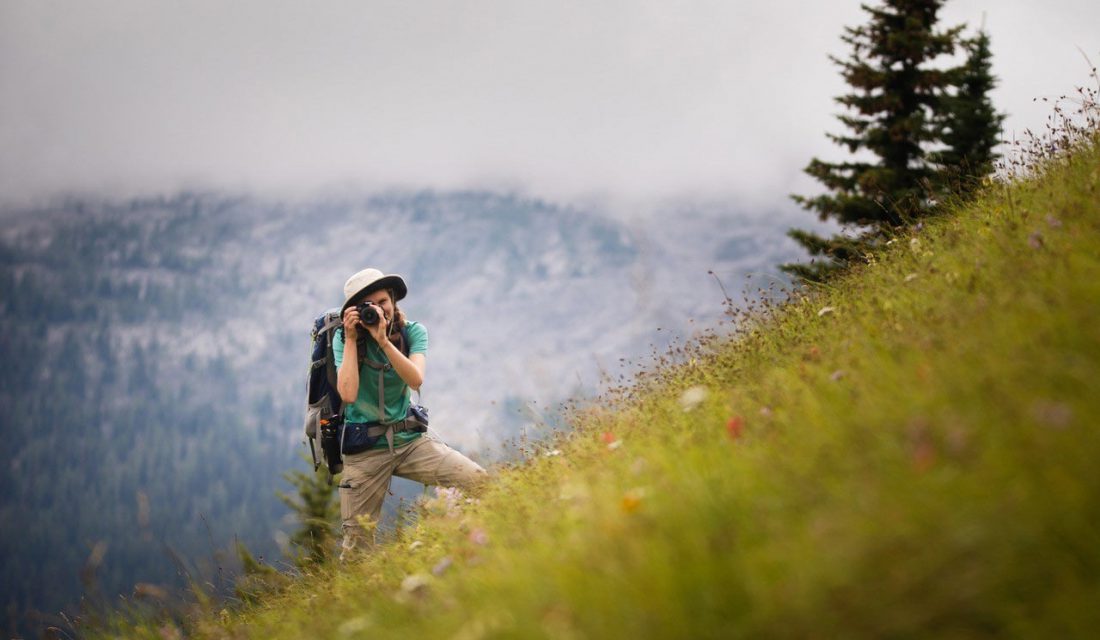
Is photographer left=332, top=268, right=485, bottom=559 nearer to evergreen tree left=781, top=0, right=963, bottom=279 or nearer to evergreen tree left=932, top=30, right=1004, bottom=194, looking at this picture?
evergreen tree left=781, top=0, right=963, bottom=279

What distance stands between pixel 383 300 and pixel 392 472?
1.72 m

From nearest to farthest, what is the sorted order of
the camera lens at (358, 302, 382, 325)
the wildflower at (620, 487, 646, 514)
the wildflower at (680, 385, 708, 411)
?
1. the wildflower at (620, 487, 646, 514)
2. the wildflower at (680, 385, 708, 411)
3. the camera lens at (358, 302, 382, 325)

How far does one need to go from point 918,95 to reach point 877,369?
575 inches

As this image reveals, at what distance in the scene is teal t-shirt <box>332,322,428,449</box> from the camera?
5.74 meters

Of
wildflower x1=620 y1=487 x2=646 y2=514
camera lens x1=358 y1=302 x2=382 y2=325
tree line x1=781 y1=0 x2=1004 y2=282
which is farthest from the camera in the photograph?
tree line x1=781 y1=0 x2=1004 y2=282

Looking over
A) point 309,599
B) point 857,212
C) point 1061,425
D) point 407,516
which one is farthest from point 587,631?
point 857,212

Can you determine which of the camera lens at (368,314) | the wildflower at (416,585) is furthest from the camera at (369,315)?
the wildflower at (416,585)

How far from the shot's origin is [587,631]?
172cm

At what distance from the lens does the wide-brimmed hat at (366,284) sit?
5812mm

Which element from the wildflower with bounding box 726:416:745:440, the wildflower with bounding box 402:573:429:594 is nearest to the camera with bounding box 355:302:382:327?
the wildflower with bounding box 402:573:429:594

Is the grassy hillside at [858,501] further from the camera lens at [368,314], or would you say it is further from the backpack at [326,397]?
the camera lens at [368,314]

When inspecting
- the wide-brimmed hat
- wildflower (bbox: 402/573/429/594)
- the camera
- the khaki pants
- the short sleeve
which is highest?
the wide-brimmed hat

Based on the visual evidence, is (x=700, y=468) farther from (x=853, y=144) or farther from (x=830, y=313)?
(x=853, y=144)

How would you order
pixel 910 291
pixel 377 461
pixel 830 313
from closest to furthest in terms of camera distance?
pixel 910 291 < pixel 830 313 < pixel 377 461
